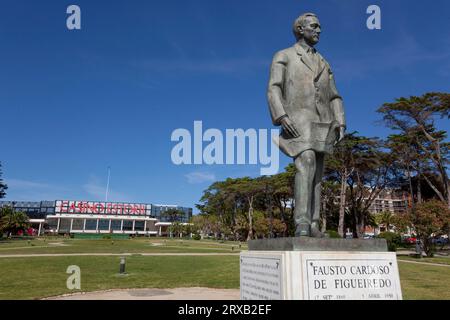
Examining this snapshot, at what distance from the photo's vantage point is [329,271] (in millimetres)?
3947

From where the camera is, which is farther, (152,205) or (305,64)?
(152,205)

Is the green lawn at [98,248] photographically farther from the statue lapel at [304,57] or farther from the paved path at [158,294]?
the statue lapel at [304,57]

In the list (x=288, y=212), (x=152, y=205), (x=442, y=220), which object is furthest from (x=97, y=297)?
(x=152, y=205)

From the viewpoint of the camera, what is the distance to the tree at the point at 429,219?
28.1 meters

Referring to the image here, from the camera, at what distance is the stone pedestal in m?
3.84

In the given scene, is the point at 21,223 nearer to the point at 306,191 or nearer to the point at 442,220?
the point at 442,220

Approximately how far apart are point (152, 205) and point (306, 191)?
481ft

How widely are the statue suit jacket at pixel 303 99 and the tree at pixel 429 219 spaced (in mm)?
27358

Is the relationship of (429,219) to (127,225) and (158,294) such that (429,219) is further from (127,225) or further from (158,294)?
(127,225)

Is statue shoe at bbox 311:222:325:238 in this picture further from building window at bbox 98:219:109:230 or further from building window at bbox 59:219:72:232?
building window at bbox 59:219:72:232

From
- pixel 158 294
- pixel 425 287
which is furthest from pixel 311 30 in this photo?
pixel 425 287
